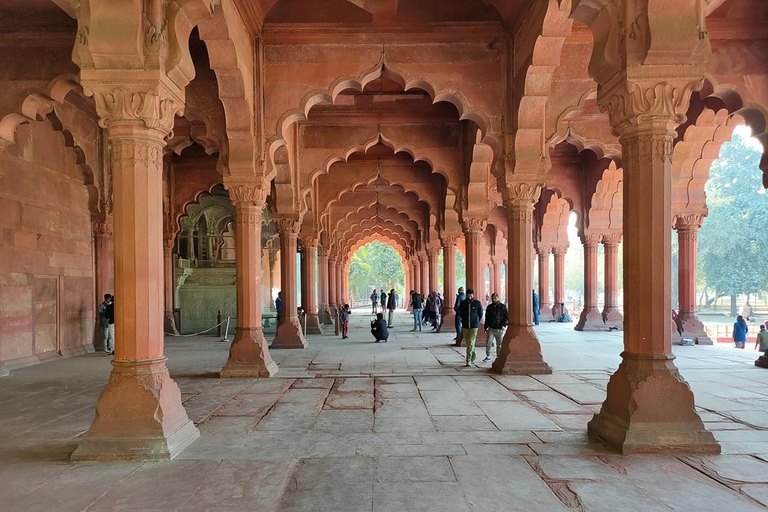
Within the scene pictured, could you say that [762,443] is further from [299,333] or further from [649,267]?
[299,333]

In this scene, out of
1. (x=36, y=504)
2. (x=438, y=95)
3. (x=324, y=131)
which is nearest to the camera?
(x=36, y=504)

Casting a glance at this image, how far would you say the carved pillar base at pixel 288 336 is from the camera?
1376cm

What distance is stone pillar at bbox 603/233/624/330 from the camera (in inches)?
723

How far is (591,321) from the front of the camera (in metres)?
18.5

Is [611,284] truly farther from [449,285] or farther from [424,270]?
[424,270]

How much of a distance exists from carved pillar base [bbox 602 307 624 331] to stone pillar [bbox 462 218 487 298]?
6094 mm

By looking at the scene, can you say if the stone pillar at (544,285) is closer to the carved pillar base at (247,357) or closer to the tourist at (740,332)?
the tourist at (740,332)

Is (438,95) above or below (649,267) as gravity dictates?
above

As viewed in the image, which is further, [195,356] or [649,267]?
[195,356]

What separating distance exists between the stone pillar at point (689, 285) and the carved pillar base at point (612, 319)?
12.0ft

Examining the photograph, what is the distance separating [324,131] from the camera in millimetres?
13836

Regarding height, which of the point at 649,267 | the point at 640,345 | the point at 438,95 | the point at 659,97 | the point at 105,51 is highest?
the point at 438,95

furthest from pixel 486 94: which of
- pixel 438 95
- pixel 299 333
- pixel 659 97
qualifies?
pixel 299 333

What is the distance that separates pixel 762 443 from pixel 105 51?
7218 millimetres
